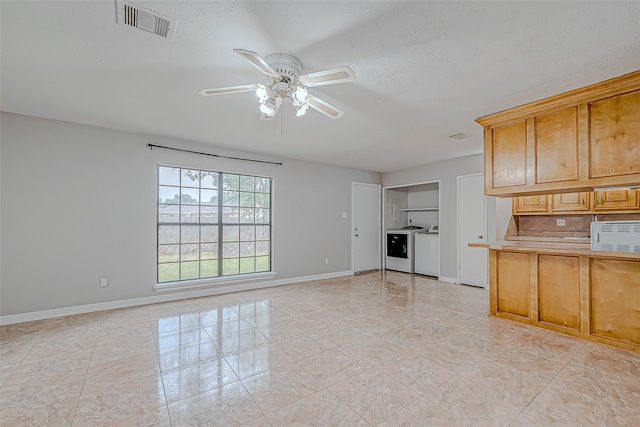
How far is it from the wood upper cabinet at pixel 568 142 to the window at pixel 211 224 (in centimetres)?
368

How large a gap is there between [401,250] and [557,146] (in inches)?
154

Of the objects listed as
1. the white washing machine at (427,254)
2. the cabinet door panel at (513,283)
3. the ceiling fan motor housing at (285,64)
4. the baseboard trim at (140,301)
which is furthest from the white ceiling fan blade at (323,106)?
the white washing machine at (427,254)

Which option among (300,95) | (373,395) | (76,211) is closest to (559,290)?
(373,395)

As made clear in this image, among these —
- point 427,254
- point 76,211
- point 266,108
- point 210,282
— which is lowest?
point 210,282

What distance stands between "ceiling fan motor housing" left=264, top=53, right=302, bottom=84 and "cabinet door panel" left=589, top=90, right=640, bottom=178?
280 cm

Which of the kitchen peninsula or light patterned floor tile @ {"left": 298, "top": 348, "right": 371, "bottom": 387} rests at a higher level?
the kitchen peninsula

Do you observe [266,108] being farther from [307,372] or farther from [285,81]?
[307,372]

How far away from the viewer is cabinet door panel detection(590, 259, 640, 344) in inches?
101

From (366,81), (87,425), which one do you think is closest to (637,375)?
(366,81)

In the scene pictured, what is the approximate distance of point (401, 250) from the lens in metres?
6.47

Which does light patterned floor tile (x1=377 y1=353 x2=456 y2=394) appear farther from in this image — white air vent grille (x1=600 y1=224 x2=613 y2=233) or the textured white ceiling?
the textured white ceiling

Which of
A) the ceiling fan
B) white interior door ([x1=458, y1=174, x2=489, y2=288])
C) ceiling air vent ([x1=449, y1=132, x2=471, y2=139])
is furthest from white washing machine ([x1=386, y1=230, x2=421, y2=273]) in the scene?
the ceiling fan

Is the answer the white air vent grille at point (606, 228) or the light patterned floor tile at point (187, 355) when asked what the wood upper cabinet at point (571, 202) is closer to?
the white air vent grille at point (606, 228)

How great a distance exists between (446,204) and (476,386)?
13.4 ft
